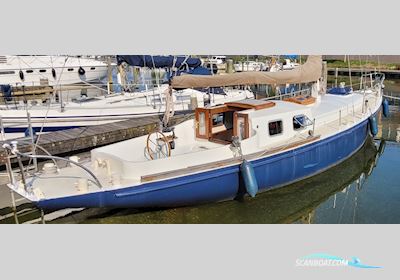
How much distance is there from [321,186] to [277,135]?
2.31 meters

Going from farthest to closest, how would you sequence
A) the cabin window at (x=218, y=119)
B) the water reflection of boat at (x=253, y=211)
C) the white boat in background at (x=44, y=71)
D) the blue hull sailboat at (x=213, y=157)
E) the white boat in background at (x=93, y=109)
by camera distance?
the white boat in background at (x=44, y=71) < the white boat in background at (x=93, y=109) < the cabin window at (x=218, y=119) < the water reflection of boat at (x=253, y=211) < the blue hull sailboat at (x=213, y=157)

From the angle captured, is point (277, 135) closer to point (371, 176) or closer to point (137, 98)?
point (371, 176)

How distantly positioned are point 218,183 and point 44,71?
2876 centimetres

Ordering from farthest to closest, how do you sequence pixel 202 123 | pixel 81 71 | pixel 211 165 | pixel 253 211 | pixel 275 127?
pixel 81 71 → pixel 202 123 → pixel 275 127 → pixel 253 211 → pixel 211 165

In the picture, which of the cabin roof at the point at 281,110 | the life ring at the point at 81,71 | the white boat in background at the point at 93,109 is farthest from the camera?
the life ring at the point at 81,71

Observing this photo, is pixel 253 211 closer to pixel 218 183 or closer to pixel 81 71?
pixel 218 183

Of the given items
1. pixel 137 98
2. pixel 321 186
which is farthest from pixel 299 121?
pixel 137 98

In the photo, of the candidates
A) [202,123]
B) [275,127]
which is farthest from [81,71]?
[275,127]

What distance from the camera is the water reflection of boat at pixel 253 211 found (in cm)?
1020

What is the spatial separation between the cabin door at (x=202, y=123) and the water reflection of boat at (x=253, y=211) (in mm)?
2491

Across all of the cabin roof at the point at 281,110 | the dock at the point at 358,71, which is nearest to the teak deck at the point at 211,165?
the cabin roof at the point at 281,110

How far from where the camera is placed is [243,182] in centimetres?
1052

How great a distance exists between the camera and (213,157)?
10461mm

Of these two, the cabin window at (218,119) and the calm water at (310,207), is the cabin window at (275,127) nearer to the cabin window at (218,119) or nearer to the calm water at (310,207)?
the calm water at (310,207)
